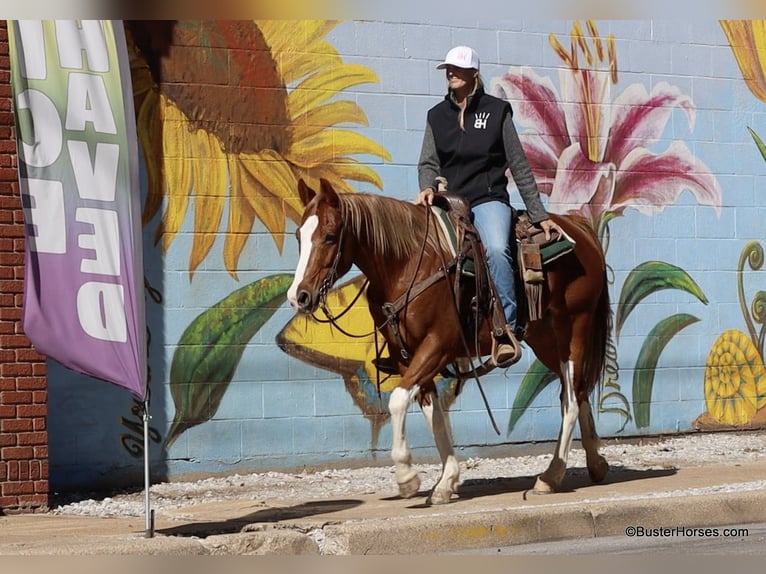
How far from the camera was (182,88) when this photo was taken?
11109 millimetres

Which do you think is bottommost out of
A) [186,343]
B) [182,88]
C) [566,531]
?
[566,531]

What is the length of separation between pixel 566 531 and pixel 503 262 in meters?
1.90

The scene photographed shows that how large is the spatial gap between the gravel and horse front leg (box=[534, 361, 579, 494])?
1.17 meters

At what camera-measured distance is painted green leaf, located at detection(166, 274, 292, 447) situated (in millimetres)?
11008

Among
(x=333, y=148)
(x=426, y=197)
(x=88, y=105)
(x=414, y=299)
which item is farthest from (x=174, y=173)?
(x=414, y=299)

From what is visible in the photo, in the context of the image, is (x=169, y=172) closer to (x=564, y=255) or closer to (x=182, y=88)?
(x=182, y=88)

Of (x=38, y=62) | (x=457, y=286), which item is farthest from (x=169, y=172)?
(x=457, y=286)

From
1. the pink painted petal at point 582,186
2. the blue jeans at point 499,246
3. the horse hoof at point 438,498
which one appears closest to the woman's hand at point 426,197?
the blue jeans at point 499,246

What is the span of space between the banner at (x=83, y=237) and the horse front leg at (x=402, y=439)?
170 cm

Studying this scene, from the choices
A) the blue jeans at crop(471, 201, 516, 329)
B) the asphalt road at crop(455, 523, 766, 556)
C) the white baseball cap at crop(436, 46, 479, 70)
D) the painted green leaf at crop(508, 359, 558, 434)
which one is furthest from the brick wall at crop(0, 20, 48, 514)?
the painted green leaf at crop(508, 359, 558, 434)

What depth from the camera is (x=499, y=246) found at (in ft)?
30.6

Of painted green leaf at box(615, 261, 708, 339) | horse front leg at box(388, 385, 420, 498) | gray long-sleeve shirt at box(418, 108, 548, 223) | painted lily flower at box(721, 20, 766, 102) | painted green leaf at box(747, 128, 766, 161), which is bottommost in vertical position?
horse front leg at box(388, 385, 420, 498)

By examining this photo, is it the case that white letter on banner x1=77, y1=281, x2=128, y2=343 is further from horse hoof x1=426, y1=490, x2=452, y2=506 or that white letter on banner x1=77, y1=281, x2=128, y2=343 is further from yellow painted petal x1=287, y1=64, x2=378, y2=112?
yellow painted petal x1=287, y1=64, x2=378, y2=112

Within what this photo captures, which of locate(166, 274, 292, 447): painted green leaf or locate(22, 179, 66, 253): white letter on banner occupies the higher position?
locate(22, 179, 66, 253): white letter on banner
